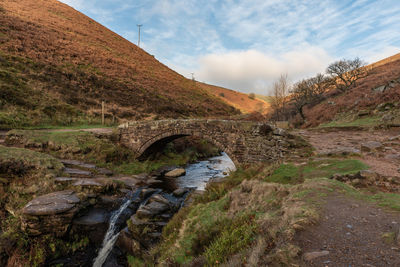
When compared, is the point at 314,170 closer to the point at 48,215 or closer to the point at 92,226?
the point at 92,226

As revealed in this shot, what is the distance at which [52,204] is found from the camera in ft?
20.5

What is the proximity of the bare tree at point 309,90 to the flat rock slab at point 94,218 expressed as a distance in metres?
26.0

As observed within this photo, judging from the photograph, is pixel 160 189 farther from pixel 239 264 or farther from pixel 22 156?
pixel 239 264

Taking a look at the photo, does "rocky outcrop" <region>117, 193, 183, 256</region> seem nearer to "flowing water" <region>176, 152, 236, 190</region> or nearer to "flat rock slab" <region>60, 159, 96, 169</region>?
"flowing water" <region>176, 152, 236, 190</region>

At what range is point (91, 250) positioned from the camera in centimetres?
623

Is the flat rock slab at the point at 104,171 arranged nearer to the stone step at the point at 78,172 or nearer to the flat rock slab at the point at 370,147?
the stone step at the point at 78,172

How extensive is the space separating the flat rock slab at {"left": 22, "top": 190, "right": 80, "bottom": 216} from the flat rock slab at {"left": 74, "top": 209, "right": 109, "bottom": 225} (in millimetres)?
580

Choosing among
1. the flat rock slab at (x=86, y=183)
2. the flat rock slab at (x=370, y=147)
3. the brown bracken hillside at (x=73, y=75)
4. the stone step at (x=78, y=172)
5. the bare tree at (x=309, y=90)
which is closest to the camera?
the flat rock slab at (x=370, y=147)

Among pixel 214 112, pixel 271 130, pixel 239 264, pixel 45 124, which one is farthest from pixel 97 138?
pixel 214 112

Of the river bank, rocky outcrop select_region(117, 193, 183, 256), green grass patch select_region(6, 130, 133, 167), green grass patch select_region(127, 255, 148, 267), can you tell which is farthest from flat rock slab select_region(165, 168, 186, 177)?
green grass patch select_region(127, 255, 148, 267)

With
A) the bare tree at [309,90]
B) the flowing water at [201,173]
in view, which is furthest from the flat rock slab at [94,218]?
the bare tree at [309,90]

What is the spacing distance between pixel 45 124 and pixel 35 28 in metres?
23.6

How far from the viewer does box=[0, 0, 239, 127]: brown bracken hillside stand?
1694 cm

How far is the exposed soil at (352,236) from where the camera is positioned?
2.04 meters
